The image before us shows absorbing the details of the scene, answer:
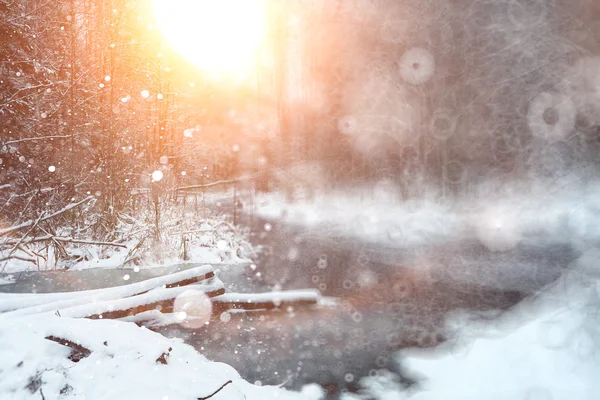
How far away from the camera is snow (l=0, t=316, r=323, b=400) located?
12.8ft

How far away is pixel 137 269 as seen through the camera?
9906 millimetres

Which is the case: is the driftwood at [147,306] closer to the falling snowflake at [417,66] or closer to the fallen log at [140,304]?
the fallen log at [140,304]

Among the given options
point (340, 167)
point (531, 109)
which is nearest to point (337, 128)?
point (340, 167)

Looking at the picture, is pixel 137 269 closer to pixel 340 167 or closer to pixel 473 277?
pixel 473 277

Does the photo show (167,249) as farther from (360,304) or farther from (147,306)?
(360,304)

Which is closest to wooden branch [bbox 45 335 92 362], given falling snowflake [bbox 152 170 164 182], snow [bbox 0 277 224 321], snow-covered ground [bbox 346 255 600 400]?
snow [bbox 0 277 224 321]

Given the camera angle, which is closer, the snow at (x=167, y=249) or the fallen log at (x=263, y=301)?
the fallen log at (x=263, y=301)

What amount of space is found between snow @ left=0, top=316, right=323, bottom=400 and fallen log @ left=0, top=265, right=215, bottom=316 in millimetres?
709

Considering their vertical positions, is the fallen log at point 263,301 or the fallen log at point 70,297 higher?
the fallen log at point 70,297

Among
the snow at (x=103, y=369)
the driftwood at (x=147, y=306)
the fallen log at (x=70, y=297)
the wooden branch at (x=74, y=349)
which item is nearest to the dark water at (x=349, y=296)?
the driftwood at (x=147, y=306)

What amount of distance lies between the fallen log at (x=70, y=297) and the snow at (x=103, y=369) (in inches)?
27.9

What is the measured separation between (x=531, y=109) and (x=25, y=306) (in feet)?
81.2

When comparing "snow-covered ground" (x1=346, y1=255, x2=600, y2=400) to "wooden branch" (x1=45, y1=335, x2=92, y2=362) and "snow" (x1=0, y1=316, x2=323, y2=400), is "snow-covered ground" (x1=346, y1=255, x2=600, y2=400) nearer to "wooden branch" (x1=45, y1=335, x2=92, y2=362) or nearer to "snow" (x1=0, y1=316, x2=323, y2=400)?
"snow" (x1=0, y1=316, x2=323, y2=400)

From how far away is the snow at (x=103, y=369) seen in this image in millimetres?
3908
